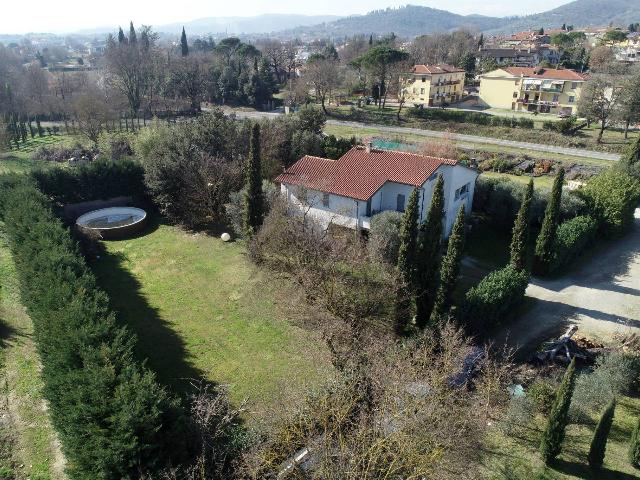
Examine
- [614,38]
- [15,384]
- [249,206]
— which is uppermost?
[614,38]

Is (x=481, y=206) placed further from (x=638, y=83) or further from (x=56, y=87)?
(x=56, y=87)

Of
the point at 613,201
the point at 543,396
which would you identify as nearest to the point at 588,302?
the point at 613,201

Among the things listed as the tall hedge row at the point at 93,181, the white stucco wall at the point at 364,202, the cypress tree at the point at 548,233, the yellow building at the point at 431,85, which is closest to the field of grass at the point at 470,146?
the yellow building at the point at 431,85

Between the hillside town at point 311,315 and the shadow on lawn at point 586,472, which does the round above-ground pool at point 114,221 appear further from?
the shadow on lawn at point 586,472

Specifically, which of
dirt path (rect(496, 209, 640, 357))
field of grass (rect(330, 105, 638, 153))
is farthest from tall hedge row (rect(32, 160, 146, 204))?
field of grass (rect(330, 105, 638, 153))

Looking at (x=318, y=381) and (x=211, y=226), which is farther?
(x=211, y=226)

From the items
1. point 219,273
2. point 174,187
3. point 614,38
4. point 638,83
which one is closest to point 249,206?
point 219,273
